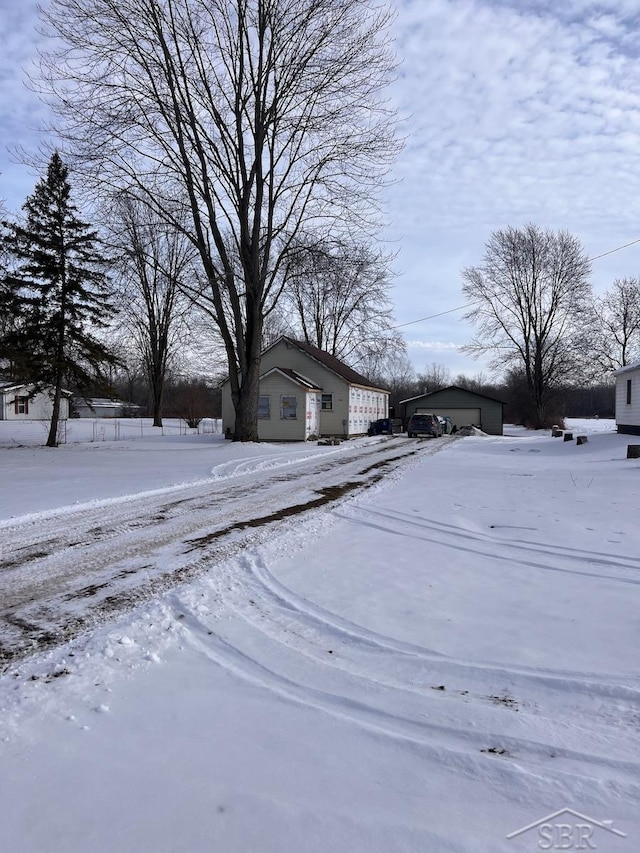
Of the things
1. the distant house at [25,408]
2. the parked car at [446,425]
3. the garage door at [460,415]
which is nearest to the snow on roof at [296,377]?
the parked car at [446,425]

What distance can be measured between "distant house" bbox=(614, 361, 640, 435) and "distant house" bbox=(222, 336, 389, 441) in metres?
15.5

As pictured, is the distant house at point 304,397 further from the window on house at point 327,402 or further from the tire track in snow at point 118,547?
the tire track in snow at point 118,547

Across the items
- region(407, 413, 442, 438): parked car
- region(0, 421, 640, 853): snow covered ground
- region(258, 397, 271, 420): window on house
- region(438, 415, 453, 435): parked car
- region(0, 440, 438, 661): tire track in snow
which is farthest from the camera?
region(438, 415, 453, 435): parked car

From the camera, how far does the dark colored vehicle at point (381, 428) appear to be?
4119cm

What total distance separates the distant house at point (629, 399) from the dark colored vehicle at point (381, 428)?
15.5 m

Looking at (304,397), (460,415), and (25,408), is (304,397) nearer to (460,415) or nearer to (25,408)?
(460,415)

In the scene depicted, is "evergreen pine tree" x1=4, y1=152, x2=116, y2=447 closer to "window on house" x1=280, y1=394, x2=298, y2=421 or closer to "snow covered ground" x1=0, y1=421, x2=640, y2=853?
"window on house" x1=280, y1=394, x2=298, y2=421

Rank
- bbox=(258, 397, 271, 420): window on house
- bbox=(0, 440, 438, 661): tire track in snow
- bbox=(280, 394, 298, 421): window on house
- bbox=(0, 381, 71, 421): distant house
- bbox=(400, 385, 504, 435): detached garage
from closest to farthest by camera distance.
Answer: bbox=(0, 440, 438, 661): tire track in snow < bbox=(280, 394, 298, 421): window on house < bbox=(258, 397, 271, 420): window on house < bbox=(400, 385, 504, 435): detached garage < bbox=(0, 381, 71, 421): distant house

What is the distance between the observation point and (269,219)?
2262cm

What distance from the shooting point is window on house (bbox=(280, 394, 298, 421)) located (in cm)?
3256

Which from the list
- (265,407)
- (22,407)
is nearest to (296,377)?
(265,407)

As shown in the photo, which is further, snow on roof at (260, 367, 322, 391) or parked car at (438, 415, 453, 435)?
parked car at (438, 415, 453, 435)

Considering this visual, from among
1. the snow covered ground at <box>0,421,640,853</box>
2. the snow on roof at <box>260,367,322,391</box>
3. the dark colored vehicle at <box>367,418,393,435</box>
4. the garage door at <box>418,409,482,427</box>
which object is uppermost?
the snow on roof at <box>260,367,322,391</box>

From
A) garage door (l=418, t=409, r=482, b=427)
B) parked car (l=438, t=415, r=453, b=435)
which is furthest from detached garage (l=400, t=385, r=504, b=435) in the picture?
parked car (l=438, t=415, r=453, b=435)
